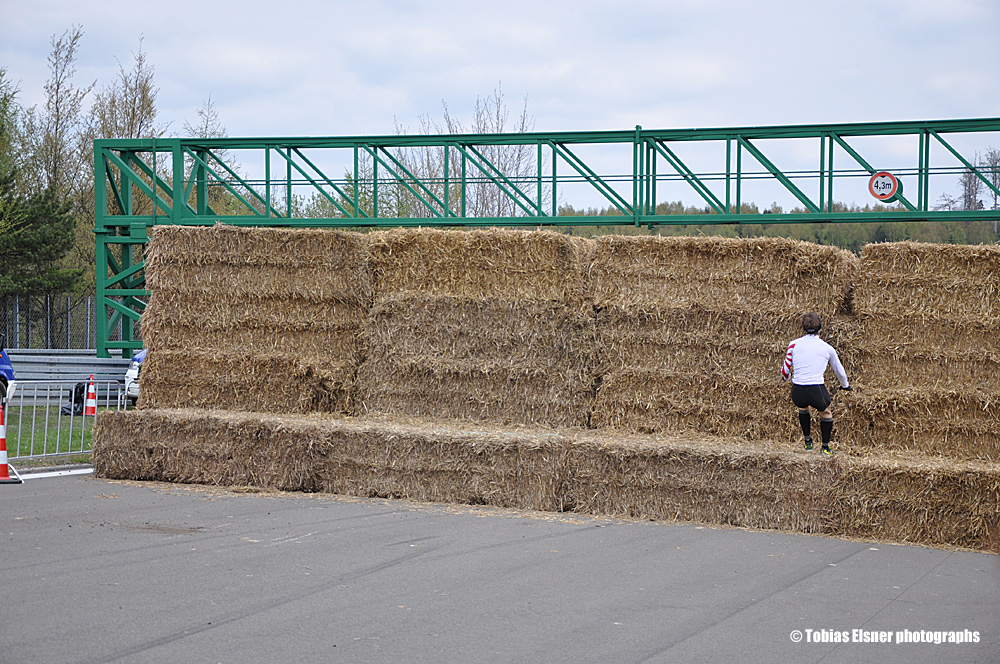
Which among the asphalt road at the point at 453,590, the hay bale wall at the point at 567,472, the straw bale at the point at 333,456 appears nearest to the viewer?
the asphalt road at the point at 453,590

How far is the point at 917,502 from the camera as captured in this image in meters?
8.53

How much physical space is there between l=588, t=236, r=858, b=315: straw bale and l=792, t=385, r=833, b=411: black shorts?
0.99 metres

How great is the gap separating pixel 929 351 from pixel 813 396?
4.30 ft

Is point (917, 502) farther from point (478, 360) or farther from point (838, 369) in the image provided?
point (478, 360)

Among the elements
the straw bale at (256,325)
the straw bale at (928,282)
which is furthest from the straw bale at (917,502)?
the straw bale at (256,325)

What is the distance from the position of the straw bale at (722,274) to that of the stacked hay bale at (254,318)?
3.03 metres

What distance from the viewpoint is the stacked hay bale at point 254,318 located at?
1158cm

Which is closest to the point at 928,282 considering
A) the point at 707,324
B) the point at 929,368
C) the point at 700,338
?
the point at 929,368

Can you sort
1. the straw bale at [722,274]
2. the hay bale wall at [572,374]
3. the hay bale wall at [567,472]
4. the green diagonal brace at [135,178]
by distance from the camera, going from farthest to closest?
the green diagonal brace at [135,178], the straw bale at [722,274], the hay bale wall at [572,374], the hay bale wall at [567,472]

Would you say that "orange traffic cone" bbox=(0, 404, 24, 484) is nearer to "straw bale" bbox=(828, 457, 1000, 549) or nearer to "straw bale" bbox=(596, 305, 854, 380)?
"straw bale" bbox=(596, 305, 854, 380)

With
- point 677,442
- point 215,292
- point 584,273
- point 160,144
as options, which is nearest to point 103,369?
point 160,144

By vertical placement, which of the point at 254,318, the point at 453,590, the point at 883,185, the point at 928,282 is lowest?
the point at 453,590

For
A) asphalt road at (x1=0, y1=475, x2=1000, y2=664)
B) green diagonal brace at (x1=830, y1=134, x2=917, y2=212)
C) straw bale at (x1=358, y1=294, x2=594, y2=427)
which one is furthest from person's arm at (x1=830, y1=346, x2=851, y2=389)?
green diagonal brace at (x1=830, y1=134, x2=917, y2=212)

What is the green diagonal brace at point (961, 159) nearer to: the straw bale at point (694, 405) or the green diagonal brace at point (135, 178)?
the straw bale at point (694, 405)
